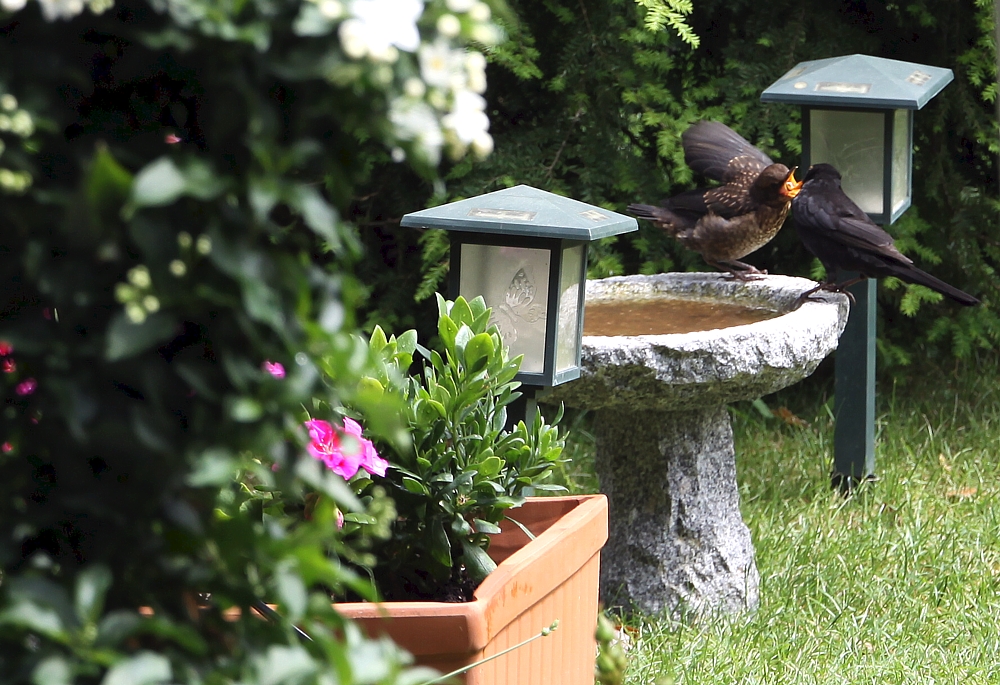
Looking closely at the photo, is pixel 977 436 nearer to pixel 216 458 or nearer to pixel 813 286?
pixel 813 286

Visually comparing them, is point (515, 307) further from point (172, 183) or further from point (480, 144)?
point (172, 183)

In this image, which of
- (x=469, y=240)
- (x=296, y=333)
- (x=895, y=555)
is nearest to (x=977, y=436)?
(x=895, y=555)

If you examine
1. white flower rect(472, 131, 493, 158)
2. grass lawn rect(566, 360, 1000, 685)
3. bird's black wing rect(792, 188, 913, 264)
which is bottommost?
grass lawn rect(566, 360, 1000, 685)


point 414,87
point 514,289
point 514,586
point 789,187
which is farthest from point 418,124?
point 789,187

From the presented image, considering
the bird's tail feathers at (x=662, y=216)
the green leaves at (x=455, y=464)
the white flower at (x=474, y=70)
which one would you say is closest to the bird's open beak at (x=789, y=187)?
the bird's tail feathers at (x=662, y=216)

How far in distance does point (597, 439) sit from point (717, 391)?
0.54m

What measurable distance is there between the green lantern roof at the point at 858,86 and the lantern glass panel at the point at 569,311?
1436 mm

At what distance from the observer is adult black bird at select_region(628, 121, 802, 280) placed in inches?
137

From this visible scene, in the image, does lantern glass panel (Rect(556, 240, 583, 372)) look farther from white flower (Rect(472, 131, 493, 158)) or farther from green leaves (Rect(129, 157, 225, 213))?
green leaves (Rect(129, 157, 225, 213))

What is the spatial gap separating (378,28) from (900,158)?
11.5ft

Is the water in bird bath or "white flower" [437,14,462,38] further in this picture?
the water in bird bath

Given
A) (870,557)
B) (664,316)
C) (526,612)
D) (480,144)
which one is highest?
(480,144)

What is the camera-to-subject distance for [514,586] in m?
1.70

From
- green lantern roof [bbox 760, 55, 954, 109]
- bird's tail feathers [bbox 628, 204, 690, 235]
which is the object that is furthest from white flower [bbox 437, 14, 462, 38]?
green lantern roof [bbox 760, 55, 954, 109]
